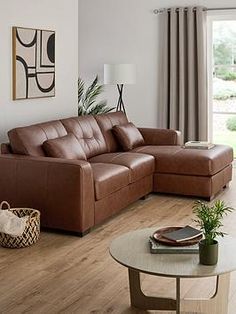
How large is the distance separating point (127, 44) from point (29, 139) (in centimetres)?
368

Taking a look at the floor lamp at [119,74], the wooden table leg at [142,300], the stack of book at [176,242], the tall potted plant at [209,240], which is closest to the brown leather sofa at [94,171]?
the floor lamp at [119,74]

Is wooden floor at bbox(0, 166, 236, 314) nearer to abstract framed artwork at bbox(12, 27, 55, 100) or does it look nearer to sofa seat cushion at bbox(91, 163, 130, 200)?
sofa seat cushion at bbox(91, 163, 130, 200)

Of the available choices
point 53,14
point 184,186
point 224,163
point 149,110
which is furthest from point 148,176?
point 149,110

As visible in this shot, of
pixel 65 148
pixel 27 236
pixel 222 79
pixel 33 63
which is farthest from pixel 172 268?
pixel 222 79

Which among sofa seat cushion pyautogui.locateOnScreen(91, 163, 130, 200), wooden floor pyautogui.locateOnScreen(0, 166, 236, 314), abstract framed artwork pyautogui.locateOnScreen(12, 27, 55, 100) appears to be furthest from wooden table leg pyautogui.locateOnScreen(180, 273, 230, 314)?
abstract framed artwork pyautogui.locateOnScreen(12, 27, 55, 100)

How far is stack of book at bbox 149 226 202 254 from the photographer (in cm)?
306

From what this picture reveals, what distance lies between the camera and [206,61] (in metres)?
7.79

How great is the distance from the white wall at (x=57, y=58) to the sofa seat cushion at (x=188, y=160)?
3.33 feet

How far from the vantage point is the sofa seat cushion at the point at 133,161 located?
17.9 feet

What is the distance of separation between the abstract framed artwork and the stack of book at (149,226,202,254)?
286 cm

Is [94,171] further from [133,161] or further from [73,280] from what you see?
[73,280]

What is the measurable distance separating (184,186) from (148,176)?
1.27 ft

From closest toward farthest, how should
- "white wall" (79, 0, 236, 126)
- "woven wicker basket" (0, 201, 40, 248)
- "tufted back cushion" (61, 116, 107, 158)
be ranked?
"woven wicker basket" (0, 201, 40, 248)
"tufted back cushion" (61, 116, 107, 158)
"white wall" (79, 0, 236, 126)

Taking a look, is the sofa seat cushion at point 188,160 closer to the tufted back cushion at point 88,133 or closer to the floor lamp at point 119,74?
the tufted back cushion at point 88,133
